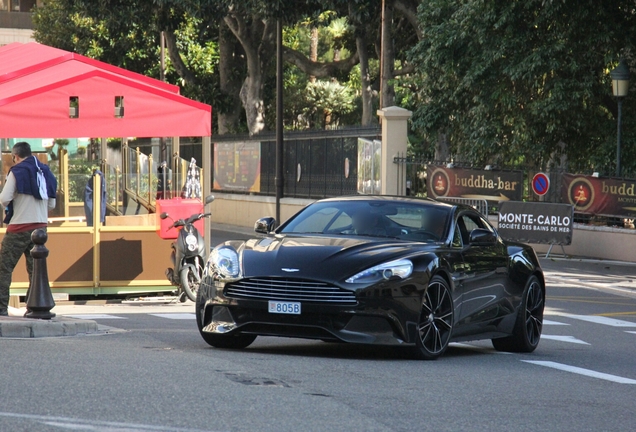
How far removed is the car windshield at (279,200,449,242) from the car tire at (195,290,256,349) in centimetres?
111

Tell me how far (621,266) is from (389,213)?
14.5m

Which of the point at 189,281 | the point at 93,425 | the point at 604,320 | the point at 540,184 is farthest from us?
the point at 540,184

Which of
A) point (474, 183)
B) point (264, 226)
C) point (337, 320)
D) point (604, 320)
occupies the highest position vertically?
point (264, 226)

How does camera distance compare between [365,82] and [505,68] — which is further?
[365,82]

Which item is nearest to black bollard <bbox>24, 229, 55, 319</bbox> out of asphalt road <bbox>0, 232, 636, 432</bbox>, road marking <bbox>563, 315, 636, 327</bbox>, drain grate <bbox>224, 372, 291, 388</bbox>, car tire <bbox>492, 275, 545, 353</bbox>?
asphalt road <bbox>0, 232, 636, 432</bbox>

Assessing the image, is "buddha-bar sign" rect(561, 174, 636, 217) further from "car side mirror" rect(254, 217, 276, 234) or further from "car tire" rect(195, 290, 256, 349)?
"car tire" rect(195, 290, 256, 349)

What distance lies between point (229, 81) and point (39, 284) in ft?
117

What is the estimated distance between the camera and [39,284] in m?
12.0

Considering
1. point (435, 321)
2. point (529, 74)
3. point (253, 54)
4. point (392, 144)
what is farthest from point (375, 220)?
point (253, 54)

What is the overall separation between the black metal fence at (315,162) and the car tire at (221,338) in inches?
833

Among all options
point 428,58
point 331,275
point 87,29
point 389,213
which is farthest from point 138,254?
point 87,29

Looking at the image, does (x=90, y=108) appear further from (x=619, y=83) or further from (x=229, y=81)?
(x=229, y=81)

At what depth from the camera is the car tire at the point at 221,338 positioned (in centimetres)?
1029

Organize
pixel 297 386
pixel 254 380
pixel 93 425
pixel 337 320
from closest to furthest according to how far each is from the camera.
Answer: pixel 93 425
pixel 297 386
pixel 254 380
pixel 337 320
